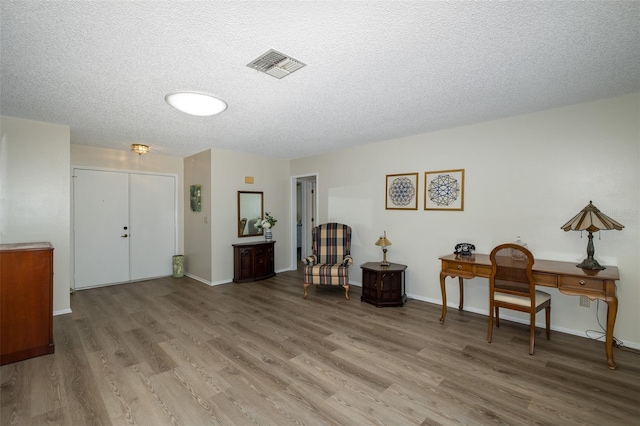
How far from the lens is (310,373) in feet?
7.97

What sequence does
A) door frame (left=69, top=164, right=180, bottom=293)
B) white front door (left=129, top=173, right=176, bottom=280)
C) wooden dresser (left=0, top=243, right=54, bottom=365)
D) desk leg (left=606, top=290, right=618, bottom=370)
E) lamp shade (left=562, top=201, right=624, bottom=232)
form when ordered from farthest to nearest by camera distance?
white front door (left=129, top=173, right=176, bottom=280), door frame (left=69, top=164, right=180, bottom=293), lamp shade (left=562, top=201, right=624, bottom=232), wooden dresser (left=0, top=243, right=54, bottom=365), desk leg (left=606, top=290, right=618, bottom=370)

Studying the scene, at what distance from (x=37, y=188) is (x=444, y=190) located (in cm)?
519

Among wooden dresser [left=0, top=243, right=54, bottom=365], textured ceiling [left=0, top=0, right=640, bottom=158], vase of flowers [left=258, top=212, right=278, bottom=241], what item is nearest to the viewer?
textured ceiling [left=0, top=0, right=640, bottom=158]

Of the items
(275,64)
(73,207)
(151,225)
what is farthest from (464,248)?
(73,207)

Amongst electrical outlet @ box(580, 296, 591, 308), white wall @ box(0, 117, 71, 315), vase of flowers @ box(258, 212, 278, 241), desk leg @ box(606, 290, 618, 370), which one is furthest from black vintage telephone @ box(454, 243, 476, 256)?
white wall @ box(0, 117, 71, 315)

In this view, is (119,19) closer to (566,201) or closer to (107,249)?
(566,201)

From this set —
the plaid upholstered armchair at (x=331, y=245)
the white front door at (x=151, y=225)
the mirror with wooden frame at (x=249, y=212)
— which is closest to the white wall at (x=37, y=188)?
the white front door at (x=151, y=225)

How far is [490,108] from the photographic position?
10.5ft

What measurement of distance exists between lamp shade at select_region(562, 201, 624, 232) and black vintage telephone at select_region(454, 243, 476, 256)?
39.5 inches

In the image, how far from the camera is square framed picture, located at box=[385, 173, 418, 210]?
4390mm

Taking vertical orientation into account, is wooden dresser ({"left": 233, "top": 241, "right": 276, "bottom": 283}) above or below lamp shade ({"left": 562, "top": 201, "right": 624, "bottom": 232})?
below

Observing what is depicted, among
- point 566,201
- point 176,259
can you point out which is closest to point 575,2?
point 566,201

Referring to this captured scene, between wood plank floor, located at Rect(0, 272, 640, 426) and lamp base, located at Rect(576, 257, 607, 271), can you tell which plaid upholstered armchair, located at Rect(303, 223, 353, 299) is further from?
lamp base, located at Rect(576, 257, 607, 271)

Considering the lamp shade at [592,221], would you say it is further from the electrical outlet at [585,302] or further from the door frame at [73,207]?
the door frame at [73,207]
